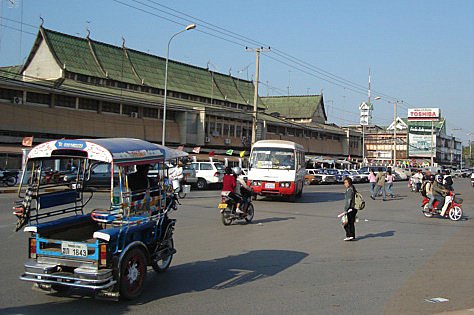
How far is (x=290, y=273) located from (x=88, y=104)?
118ft

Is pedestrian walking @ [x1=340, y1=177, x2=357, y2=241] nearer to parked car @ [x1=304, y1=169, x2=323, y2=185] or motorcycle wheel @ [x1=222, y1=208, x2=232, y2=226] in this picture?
motorcycle wheel @ [x1=222, y1=208, x2=232, y2=226]

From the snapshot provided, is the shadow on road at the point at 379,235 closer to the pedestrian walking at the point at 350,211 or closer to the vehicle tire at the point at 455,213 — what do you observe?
the pedestrian walking at the point at 350,211

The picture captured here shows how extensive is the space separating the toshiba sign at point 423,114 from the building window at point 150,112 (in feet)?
266

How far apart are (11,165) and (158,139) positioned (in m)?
18.1

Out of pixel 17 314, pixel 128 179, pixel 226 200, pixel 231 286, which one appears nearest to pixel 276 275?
pixel 231 286

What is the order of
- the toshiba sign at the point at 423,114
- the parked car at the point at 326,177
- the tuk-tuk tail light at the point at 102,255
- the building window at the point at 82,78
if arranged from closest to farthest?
the tuk-tuk tail light at the point at 102,255 < the building window at the point at 82,78 < the parked car at the point at 326,177 < the toshiba sign at the point at 423,114

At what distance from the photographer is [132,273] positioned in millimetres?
6660

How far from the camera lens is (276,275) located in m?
8.32

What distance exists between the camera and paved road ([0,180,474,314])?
→ 6477 millimetres

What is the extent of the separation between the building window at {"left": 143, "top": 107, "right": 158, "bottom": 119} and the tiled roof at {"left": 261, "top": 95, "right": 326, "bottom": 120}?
40356mm

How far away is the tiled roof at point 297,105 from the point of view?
285 feet

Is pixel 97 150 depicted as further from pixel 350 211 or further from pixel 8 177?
pixel 8 177

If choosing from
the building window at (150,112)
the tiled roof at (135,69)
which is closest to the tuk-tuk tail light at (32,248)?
the building window at (150,112)

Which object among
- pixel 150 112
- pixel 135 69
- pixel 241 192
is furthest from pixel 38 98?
pixel 241 192
